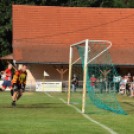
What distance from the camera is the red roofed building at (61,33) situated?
3472 cm

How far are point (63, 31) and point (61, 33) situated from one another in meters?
0.33

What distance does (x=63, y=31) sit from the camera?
37656 millimetres

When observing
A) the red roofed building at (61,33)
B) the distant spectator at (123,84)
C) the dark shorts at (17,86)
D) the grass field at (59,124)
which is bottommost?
the grass field at (59,124)

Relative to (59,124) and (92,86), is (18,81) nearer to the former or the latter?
(59,124)

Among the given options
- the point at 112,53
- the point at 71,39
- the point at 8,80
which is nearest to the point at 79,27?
the point at 71,39

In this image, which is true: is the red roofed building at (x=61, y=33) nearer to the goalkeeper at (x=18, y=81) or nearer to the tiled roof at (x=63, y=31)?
the tiled roof at (x=63, y=31)

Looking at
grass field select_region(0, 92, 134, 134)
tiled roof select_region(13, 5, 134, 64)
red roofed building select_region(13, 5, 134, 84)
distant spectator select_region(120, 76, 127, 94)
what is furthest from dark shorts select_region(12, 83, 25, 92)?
tiled roof select_region(13, 5, 134, 64)

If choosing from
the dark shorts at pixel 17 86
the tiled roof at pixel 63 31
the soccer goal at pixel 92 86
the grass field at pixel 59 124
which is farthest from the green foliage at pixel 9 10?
the grass field at pixel 59 124

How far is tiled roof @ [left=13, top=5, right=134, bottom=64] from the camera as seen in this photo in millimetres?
34844

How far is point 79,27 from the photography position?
3797 cm

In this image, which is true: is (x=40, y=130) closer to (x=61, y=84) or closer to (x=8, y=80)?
(x=8, y=80)

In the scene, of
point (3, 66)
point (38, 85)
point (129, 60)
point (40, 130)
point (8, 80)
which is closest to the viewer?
point (40, 130)

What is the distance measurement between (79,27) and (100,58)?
8065 mm

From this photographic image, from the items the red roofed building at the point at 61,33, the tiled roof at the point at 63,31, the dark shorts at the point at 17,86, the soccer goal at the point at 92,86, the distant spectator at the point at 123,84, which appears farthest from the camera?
the tiled roof at the point at 63,31
